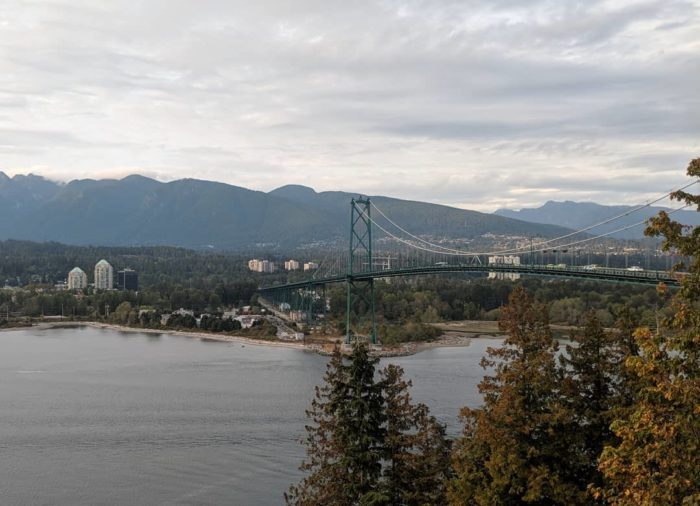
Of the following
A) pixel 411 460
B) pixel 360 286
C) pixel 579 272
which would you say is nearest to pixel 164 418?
pixel 579 272

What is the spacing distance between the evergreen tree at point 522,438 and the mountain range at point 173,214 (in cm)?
9051

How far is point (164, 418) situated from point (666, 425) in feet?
28.9

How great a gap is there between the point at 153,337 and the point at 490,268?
36.0 feet

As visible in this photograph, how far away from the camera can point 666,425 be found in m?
2.46

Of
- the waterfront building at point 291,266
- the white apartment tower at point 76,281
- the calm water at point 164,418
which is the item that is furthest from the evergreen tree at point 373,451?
the waterfront building at point 291,266

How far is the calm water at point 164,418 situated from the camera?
7.47 metres

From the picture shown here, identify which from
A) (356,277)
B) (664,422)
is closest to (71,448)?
(664,422)

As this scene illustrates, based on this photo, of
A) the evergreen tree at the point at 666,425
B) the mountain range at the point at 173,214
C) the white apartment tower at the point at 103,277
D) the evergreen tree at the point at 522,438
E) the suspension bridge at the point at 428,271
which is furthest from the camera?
the mountain range at the point at 173,214

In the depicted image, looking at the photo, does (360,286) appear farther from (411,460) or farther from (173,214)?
(173,214)

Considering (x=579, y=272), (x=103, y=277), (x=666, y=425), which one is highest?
(x=103, y=277)

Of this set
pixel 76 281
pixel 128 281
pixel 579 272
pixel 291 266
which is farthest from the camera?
pixel 291 266

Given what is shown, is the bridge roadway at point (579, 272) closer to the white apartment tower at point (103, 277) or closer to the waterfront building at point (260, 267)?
the white apartment tower at point (103, 277)

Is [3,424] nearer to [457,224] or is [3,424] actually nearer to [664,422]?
[664,422]

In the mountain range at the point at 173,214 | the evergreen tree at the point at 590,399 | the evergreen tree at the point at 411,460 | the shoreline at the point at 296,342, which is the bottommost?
the shoreline at the point at 296,342
